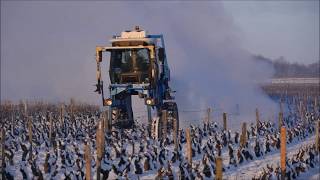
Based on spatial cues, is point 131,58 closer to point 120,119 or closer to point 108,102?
point 108,102

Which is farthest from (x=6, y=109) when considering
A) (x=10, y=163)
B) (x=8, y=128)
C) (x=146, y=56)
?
(x=10, y=163)

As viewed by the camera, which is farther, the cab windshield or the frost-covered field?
the cab windshield

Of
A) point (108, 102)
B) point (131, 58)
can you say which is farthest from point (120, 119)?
point (131, 58)

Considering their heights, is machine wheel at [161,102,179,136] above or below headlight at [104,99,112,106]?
below

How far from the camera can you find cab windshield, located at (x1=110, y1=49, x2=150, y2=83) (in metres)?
18.3

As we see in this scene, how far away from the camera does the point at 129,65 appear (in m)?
18.5

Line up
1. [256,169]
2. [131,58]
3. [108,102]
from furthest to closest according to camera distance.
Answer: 1. [131,58]
2. [108,102]
3. [256,169]

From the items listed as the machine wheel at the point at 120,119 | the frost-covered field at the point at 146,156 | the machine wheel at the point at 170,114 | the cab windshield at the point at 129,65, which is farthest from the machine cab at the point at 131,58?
the frost-covered field at the point at 146,156

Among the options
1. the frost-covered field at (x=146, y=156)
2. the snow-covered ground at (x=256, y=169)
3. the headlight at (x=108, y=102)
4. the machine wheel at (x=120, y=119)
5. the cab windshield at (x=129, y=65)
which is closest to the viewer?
the frost-covered field at (x=146, y=156)

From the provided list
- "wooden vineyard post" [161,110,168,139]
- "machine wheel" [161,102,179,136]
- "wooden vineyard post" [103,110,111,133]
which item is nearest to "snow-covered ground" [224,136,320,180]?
"wooden vineyard post" [161,110,168,139]

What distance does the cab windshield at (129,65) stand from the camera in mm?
18328

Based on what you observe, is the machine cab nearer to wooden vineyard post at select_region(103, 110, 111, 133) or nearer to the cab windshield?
the cab windshield

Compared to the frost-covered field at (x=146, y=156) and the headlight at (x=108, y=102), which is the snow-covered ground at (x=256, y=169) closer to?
the frost-covered field at (x=146, y=156)

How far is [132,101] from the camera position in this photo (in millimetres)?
20203
